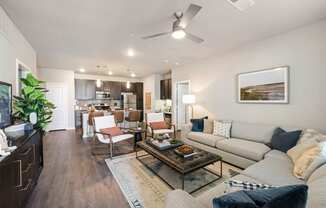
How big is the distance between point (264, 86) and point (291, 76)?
0.52 meters

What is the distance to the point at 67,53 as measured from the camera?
4.48 metres

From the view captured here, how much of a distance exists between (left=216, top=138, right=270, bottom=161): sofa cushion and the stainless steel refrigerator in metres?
6.17

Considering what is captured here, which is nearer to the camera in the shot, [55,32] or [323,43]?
[323,43]

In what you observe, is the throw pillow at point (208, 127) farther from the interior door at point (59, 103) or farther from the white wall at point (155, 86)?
the interior door at point (59, 103)

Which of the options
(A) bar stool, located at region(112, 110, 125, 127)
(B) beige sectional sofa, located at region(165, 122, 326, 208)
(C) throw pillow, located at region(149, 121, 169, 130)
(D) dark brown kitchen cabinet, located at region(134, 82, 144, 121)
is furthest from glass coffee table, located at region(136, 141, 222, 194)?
(D) dark brown kitchen cabinet, located at region(134, 82, 144, 121)

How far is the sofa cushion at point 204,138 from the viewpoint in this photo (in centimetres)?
346

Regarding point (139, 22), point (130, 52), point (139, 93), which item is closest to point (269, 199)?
point (139, 22)

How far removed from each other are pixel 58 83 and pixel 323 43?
8203mm

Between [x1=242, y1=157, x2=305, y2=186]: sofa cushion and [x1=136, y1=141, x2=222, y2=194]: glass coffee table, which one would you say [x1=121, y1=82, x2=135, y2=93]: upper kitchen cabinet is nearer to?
[x1=136, y1=141, x2=222, y2=194]: glass coffee table

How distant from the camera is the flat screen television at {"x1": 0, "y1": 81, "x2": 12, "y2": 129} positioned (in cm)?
204

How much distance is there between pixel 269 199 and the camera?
2.61 feet

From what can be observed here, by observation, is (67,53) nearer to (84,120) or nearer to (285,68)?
(84,120)

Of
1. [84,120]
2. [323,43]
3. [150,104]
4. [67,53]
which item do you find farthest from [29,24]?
[150,104]

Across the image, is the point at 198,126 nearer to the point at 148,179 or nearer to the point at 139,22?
the point at 148,179
